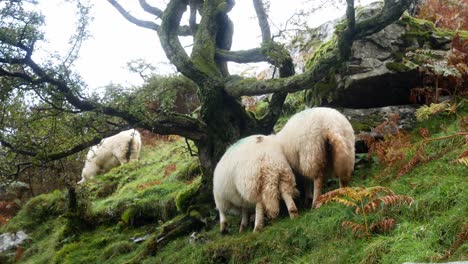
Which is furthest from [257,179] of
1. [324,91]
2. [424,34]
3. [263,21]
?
[424,34]

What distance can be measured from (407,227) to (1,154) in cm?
714

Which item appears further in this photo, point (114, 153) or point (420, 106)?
point (114, 153)

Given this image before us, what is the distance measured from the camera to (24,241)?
13.6 m

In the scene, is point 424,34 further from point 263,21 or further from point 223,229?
point 223,229

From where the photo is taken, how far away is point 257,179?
285 inches

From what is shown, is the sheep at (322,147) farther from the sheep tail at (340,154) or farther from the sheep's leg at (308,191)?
the sheep's leg at (308,191)

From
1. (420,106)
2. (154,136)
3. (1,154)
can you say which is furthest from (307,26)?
(154,136)

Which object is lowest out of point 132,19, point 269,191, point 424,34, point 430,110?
point 269,191

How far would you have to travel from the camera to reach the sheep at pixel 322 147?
6953mm

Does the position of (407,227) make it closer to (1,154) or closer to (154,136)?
(1,154)

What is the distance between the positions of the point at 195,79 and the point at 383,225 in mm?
5412

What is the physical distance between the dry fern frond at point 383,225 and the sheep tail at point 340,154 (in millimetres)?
1540

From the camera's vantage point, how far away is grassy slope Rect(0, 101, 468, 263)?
4.98m

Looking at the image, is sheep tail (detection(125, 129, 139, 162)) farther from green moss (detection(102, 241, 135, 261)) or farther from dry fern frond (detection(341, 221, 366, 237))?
dry fern frond (detection(341, 221, 366, 237))
